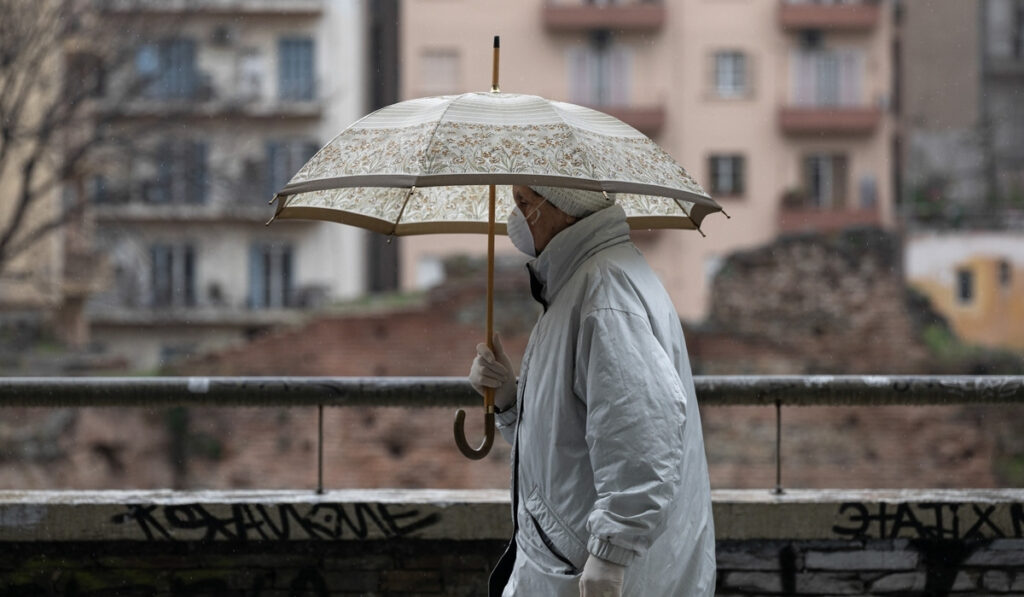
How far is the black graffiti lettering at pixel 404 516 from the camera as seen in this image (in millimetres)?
4254

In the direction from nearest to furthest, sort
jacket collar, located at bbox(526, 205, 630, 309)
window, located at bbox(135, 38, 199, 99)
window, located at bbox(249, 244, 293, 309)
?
jacket collar, located at bbox(526, 205, 630, 309), window, located at bbox(135, 38, 199, 99), window, located at bbox(249, 244, 293, 309)

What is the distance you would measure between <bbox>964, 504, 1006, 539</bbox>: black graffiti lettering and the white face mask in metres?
2.04

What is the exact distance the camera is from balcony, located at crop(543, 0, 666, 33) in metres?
29.3

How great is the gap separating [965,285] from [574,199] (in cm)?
2547

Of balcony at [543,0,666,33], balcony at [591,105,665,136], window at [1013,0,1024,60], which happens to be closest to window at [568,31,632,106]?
balcony at [591,105,665,136]

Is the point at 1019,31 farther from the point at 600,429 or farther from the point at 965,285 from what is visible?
the point at 600,429

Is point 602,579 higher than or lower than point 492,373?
lower

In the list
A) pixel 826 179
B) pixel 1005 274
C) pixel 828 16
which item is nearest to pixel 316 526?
pixel 1005 274

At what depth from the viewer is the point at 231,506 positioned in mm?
4273

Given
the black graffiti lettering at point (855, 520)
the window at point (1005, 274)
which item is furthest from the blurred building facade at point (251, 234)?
the black graffiti lettering at point (855, 520)

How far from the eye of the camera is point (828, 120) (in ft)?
99.8

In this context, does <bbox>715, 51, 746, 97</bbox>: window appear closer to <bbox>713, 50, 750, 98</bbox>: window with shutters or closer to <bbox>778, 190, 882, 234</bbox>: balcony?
<bbox>713, 50, 750, 98</bbox>: window with shutters

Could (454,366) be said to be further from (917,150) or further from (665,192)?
(917,150)

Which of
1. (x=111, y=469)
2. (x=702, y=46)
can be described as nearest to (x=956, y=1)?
(x=702, y=46)
